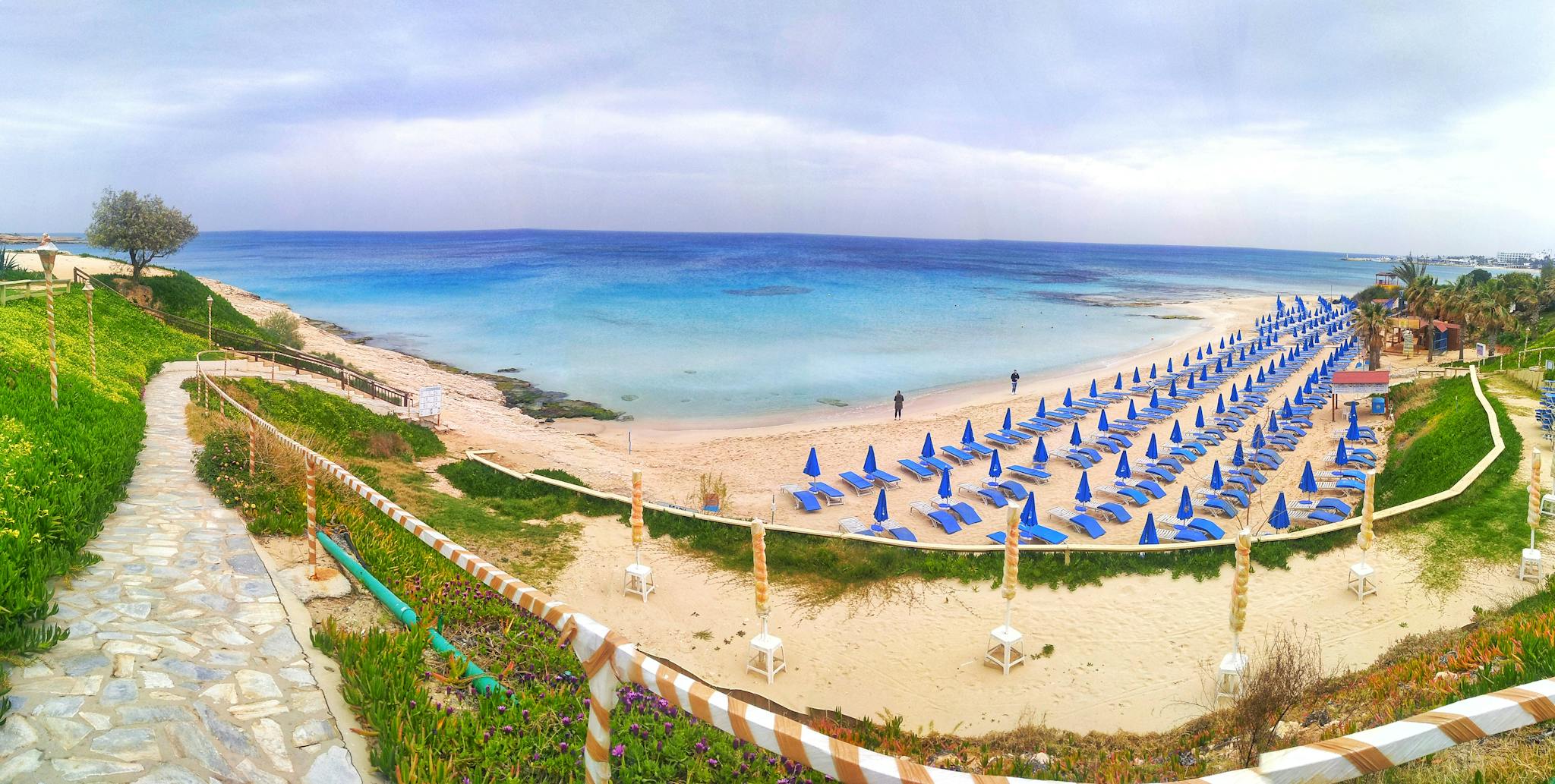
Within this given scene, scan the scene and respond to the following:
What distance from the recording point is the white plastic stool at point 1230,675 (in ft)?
29.5

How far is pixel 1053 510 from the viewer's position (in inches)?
642

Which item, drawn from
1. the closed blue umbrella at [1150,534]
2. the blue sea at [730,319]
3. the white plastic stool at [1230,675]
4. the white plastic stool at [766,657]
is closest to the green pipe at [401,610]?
the white plastic stool at [766,657]

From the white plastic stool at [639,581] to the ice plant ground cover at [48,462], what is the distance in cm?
612

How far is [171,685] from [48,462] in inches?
158

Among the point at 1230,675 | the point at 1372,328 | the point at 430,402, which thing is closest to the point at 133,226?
the point at 430,402

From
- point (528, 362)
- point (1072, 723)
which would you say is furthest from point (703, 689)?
point (528, 362)

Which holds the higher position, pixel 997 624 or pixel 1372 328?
pixel 1372 328

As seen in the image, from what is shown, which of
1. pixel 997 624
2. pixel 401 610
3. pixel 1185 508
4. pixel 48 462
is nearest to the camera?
pixel 401 610

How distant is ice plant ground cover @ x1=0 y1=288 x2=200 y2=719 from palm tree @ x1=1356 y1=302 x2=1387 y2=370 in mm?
39773

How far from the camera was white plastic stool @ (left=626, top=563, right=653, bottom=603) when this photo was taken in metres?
11.6

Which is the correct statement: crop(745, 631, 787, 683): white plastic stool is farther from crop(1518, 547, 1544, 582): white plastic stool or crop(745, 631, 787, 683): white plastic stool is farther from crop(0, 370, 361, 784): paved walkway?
crop(1518, 547, 1544, 582): white plastic stool

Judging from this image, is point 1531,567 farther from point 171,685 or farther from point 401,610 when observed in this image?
point 171,685

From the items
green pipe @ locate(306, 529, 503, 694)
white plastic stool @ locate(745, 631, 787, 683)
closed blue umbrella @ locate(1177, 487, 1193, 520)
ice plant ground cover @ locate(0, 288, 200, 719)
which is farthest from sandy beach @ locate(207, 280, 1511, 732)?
ice plant ground cover @ locate(0, 288, 200, 719)

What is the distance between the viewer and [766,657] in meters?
9.62
